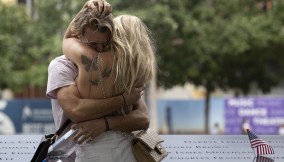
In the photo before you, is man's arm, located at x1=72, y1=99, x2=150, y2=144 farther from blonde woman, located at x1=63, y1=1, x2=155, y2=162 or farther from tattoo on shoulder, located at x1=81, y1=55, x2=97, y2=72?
tattoo on shoulder, located at x1=81, y1=55, x2=97, y2=72

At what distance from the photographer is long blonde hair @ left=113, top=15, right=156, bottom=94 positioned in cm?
342

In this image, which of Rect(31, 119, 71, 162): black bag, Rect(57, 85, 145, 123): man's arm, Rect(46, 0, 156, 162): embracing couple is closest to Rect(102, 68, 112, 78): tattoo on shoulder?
Rect(46, 0, 156, 162): embracing couple

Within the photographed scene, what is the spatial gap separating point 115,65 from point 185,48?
22.9 meters

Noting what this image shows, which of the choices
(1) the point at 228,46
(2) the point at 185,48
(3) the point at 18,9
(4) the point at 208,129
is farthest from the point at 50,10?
(4) the point at 208,129

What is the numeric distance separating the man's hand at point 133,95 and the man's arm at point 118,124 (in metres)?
0.08

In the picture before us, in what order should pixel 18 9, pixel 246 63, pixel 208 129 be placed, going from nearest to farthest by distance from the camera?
pixel 18 9 → pixel 208 129 → pixel 246 63

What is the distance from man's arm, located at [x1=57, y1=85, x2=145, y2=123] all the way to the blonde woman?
23 mm

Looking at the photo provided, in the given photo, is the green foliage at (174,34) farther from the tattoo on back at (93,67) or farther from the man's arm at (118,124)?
the tattoo on back at (93,67)

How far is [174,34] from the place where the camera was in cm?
2523

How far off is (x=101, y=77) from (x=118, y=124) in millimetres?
268

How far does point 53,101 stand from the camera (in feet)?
11.8

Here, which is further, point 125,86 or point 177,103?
point 177,103

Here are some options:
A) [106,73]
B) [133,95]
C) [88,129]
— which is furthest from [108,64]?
[88,129]

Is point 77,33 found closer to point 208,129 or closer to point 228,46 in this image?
point 228,46
